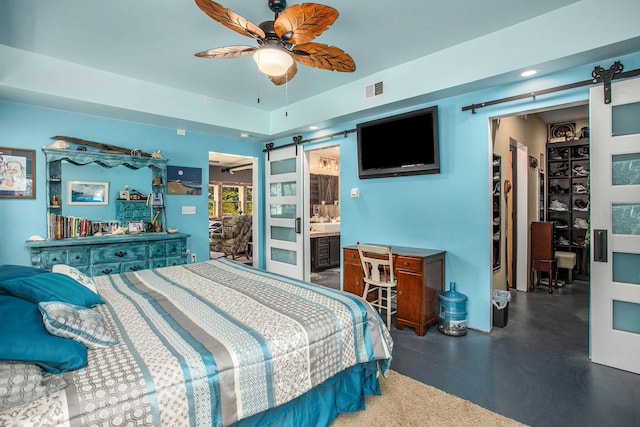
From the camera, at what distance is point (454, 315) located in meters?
3.22

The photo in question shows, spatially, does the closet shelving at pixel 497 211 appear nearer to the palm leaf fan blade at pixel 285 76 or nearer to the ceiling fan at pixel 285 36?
the ceiling fan at pixel 285 36

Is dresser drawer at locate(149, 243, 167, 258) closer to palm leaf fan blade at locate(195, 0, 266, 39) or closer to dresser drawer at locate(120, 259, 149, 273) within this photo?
dresser drawer at locate(120, 259, 149, 273)

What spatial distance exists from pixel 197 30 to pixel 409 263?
9.42ft

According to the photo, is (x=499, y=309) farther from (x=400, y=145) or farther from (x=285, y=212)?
(x=285, y=212)

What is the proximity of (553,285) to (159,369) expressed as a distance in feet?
18.7

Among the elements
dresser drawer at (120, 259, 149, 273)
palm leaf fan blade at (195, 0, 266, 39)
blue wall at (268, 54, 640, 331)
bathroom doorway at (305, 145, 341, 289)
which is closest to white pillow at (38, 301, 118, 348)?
palm leaf fan blade at (195, 0, 266, 39)

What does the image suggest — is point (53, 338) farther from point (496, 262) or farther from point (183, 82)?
point (496, 262)

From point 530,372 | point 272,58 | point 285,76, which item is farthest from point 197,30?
point 530,372

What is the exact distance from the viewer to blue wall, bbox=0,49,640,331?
3.24m

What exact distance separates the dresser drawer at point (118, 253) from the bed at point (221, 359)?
1.64m

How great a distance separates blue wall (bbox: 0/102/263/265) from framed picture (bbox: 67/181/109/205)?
64 mm

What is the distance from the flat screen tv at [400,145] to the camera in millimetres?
3537

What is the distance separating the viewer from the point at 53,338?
123cm

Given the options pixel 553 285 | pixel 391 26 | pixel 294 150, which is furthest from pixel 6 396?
pixel 553 285
